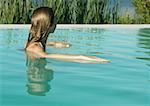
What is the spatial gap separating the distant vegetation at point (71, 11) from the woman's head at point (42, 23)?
4992 millimetres

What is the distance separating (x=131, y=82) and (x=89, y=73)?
528 millimetres

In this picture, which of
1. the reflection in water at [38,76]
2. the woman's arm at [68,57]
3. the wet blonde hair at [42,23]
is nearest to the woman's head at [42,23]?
the wet blonde hair at [42,23]

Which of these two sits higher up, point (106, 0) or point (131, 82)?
point (106, 0)

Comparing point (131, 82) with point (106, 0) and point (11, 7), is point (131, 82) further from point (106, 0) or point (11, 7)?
point (106, 0)

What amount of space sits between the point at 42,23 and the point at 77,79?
1.08m

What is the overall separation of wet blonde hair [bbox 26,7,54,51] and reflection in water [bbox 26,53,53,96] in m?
0.27

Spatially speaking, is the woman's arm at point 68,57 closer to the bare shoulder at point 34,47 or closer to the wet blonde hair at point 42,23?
the bare shoulder at point 34,47

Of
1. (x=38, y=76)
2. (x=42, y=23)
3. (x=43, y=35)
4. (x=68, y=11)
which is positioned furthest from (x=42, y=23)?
(x=68, y=11)

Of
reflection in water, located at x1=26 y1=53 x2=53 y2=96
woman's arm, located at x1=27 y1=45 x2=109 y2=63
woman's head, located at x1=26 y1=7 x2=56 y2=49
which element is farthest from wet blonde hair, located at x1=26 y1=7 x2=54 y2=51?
reflection in water, located at x1=26 y1=53 x2=53 y2=96

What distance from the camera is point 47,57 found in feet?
15.4

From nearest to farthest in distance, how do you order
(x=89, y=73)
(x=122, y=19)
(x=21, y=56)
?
(x=89, y=73)
(x=21, y=56)
(x=122, y=19)

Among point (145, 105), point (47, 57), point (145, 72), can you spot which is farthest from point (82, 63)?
point (145, 105)

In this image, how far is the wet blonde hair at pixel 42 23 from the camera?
15.3ft

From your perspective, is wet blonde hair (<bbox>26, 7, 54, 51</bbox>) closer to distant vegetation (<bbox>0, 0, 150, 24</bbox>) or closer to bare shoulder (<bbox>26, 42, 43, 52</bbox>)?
bare shoulder (<bbox>26, 42, 43, 52</bbox>)
